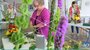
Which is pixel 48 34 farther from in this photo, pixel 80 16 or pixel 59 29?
pixel 80 16

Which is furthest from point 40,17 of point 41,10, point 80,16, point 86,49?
point 80,16

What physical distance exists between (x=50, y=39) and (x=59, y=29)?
2.2 inches

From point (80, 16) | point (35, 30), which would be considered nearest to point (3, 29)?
point (35, 30)

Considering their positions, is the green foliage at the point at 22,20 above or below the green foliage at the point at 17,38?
above

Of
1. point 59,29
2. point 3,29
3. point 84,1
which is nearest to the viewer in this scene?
point 59,29

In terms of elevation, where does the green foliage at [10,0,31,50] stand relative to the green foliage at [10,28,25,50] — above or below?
above

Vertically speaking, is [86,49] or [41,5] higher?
[41,5]

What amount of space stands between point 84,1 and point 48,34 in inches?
23.4

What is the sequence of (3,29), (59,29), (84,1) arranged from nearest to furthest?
(59,29), (3,29), (84,1)

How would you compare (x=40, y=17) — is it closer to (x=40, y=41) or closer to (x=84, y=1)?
(x=40, y=41)

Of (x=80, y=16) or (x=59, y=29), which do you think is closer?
(x=59, y=29)

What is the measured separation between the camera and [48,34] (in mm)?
333

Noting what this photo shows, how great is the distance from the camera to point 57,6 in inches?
11.4

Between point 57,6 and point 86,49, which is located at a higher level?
point 57,6
